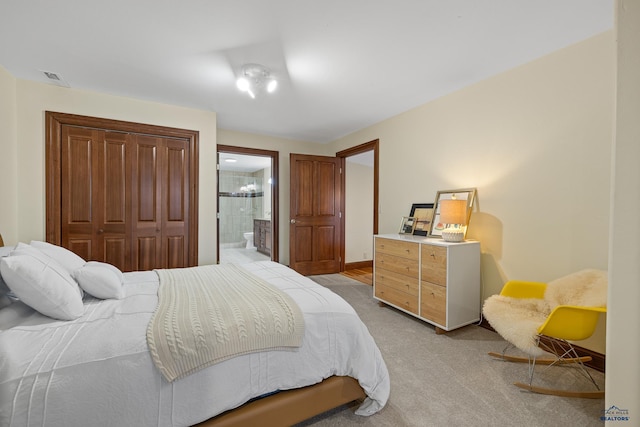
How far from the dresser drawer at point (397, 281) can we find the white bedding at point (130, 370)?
1423 mm

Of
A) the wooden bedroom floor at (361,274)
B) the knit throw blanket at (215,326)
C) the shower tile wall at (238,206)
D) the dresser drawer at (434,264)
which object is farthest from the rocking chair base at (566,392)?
the shower tile wall at (238,206)

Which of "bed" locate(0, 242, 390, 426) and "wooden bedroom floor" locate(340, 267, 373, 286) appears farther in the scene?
"wooden bedroom floor" locate(340, 267, 373, 286)

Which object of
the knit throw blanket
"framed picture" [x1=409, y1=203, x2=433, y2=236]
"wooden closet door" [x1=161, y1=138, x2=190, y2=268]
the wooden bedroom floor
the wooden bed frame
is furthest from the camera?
the wooden bedroom floor

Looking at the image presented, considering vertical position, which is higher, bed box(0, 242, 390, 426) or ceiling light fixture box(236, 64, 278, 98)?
ceiling light fixture box(236, 64, 278, 98)

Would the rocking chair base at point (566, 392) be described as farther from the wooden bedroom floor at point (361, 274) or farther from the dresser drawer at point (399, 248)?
the wooden bedroom floor at point (361, 274)

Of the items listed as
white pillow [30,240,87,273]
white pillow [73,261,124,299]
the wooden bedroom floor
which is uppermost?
white pillow [30,240,87,273]

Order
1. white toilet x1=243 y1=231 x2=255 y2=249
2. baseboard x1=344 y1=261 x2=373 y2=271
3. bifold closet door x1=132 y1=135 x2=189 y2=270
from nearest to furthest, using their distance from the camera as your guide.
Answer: bifold closet door x1=132 y1=135 x2=189 y2=270 < baseboard x1=344 y1=261 x2=373 y2=271 < white toilet x1=243 y1=231 x2=255 y2=249

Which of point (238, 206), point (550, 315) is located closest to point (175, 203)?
point (550, 315)

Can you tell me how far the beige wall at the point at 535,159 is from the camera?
2051mm

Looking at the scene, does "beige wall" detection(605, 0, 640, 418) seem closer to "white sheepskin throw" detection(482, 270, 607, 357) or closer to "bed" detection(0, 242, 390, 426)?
"white sheepskin throw" detection(482, 270, 607, 357)

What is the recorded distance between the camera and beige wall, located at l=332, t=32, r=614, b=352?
6.73 feet

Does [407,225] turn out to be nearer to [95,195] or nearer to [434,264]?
[434,264]

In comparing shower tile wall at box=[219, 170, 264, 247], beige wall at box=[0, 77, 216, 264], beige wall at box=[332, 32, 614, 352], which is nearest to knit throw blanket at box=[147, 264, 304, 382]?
beige wall at box=[332, 32, 614, 352]

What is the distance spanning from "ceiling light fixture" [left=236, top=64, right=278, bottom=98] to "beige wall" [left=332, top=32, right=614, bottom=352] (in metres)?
1.96
